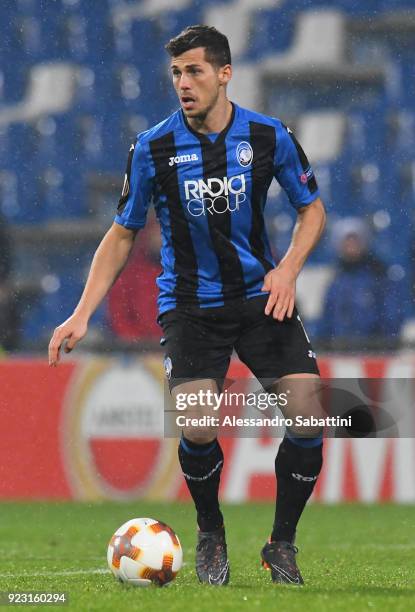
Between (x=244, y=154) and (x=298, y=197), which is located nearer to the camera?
(x=244, y=154)

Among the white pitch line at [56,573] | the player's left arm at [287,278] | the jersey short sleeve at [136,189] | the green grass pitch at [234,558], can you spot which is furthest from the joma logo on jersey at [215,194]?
the white pitch line at [56,573]

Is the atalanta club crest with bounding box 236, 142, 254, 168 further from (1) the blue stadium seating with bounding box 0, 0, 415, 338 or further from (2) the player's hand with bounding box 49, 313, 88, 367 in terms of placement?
(1) the blue stadium seating with bounding box 0, 0, 415, 338

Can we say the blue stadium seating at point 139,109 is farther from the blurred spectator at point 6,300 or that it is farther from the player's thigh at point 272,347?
the player's thigh at point 272,347

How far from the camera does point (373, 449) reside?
843 cm

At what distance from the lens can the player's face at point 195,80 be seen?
169 inches

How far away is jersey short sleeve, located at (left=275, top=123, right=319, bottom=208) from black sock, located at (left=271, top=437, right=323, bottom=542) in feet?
2.89

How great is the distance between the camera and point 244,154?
14.6 ft

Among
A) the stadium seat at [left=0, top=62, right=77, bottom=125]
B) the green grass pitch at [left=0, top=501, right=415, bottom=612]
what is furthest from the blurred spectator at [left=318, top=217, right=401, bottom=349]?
the stadium seat at [left=0, top=62, right=77, bottom=125]

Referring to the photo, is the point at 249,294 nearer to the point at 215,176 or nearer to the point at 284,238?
the point at 215,176

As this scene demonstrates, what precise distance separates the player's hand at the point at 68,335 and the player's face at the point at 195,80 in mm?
829

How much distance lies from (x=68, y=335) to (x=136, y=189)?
1.97ft

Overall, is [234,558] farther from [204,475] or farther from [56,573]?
[204,475]

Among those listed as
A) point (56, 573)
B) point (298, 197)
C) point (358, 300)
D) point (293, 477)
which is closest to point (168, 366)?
point (293, 477)

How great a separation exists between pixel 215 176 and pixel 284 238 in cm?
608
